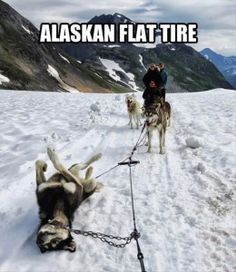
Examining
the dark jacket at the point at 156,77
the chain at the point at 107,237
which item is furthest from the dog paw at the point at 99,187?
the dark jacket at the point at 156,77

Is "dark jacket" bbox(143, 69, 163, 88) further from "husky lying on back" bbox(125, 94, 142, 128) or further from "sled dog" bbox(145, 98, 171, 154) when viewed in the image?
"sled dog" bbox(145, 98, 171, 154)

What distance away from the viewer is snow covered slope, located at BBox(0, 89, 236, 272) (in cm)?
611

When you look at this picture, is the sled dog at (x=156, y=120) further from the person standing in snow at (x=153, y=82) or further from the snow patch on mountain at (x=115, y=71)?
the snow patch on mountain at (x=115, y=71)

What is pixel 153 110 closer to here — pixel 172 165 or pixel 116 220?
pixel 172 165

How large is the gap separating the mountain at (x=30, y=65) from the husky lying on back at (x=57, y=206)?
5364 centimetres

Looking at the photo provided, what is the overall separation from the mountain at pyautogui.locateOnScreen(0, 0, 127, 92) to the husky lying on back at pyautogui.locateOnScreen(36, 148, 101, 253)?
53.6 m

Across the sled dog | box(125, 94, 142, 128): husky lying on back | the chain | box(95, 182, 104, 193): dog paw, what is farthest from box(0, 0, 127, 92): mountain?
the chain

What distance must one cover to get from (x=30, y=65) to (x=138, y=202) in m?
78.5

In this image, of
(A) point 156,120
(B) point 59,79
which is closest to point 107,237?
(A) point 156,120

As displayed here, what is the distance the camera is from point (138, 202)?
8.15 m

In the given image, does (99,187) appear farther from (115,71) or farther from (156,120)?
(115,71)

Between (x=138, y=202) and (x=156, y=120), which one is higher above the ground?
(x=156, y=120)

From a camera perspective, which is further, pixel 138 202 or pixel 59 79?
pixel 59 79

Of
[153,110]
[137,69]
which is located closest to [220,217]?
[153,110]
